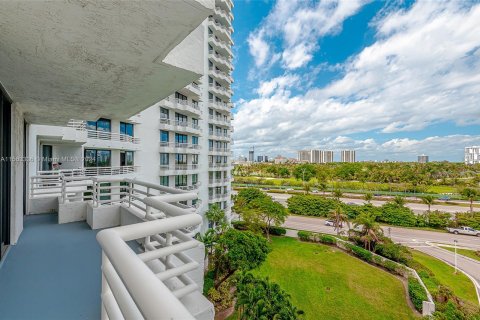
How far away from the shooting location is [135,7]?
1557 millimetres

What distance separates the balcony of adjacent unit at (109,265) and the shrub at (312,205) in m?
32.3

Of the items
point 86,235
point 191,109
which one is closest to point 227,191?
point 191,109

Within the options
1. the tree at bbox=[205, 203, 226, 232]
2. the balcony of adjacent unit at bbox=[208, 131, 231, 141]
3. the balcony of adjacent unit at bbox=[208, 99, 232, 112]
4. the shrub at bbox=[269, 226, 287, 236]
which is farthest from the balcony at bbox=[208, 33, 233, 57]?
the shrub at bbox=[269, 226, 287, 236]

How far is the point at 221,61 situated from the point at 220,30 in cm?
306

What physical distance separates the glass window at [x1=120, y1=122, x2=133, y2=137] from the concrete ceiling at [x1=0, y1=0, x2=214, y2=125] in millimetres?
13525

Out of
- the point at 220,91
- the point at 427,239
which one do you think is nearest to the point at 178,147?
the point at 220,91

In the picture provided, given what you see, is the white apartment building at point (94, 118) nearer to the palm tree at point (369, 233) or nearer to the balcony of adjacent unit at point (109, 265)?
the balcony of adjacent unit at point (109, 265)

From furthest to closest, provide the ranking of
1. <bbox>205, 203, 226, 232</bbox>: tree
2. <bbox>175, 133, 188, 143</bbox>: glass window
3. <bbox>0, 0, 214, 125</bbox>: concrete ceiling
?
<bbox>205, 203, 226, 232</bbox>: tree → <bbox>175, 133, 188, 143</bbox>: glass window → <bbox>0, 0, 214, 125</bbox>: concrete ceiling

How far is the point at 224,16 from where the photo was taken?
24234mm

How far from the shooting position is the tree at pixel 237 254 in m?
13.1

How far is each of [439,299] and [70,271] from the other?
18490mm

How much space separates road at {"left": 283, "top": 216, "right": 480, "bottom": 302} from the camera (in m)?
18.8

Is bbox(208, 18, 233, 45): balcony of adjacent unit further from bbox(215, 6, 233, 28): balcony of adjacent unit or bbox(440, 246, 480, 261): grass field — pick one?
bbox(440, 246, 480, 261): grass field

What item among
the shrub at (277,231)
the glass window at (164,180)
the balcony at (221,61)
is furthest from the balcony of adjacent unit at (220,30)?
the shrub at (277,231)
